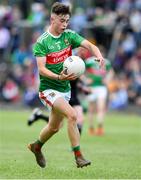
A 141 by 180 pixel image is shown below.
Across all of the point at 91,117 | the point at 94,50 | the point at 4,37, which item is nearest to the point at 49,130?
the point at 94,50

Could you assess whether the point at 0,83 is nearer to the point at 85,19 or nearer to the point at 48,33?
the point at 85,19

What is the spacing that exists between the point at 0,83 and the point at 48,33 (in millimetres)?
19488

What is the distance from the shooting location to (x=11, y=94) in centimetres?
3123

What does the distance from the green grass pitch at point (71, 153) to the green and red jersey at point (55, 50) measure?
1349mm

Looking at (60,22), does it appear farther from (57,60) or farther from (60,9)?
(57,60)

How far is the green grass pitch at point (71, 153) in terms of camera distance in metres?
11.9

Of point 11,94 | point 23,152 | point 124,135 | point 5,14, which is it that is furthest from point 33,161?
point 5,14

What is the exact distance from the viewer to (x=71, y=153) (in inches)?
630

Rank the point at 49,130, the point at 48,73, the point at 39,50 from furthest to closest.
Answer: the point at 49,130 < the point at 39,50 < the point at 48,73

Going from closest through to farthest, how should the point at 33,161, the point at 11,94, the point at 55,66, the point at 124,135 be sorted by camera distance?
1. the point at 55,66
2. the point at 33,161
3. the point at 124,135
4. the point at 11,94

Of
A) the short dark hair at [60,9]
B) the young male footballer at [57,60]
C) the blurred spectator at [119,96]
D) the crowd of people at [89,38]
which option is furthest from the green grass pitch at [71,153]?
the crowd of people at [89,38]

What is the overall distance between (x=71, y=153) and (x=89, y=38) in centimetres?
1625

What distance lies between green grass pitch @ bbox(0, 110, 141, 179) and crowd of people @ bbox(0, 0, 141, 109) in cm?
370

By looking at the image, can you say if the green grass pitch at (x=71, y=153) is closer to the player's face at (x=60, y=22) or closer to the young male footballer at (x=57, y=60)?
the young male footballer at (x=57, y=60)
